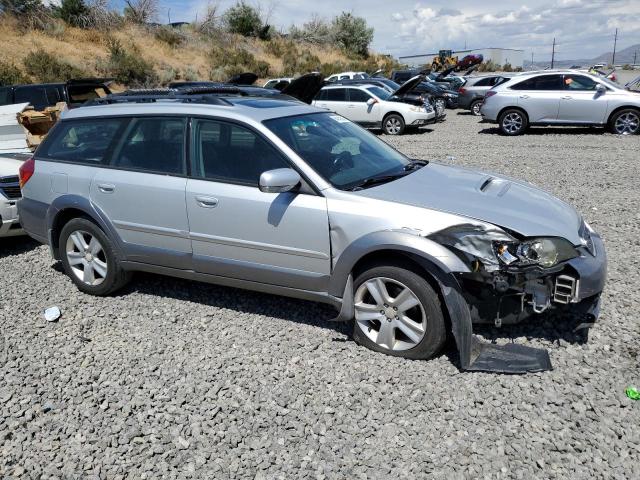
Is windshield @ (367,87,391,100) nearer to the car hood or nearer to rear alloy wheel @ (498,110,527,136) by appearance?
rear alloy wheel @ (498,110,527,136)

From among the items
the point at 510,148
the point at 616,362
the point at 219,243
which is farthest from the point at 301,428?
the point at 510,148

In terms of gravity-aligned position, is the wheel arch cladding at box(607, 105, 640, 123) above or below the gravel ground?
above

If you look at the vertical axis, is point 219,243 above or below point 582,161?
above

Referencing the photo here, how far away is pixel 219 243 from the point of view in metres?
4.21

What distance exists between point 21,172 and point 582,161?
9.80 meters

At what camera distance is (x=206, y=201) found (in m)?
4.19

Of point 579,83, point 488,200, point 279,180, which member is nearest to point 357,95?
point 579,83

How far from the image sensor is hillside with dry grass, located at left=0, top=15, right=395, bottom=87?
94.5 ft

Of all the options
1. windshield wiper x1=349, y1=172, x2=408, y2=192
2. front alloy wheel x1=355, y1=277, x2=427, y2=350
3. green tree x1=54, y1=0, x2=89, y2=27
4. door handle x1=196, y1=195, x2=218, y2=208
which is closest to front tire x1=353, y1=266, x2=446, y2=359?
front alloy wheel x1=355, y1=277, x2=427, y2=350

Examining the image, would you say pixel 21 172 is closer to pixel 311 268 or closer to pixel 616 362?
pixel 311 268

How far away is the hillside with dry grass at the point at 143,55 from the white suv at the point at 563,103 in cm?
2244

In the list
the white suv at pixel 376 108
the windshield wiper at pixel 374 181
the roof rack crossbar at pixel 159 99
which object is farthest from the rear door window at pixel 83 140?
the white suv at pixel 376 108

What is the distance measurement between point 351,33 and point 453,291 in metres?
55.4

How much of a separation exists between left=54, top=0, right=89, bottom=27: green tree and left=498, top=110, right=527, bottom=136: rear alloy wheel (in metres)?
31.1
